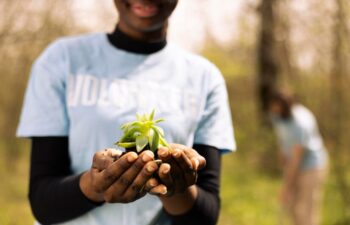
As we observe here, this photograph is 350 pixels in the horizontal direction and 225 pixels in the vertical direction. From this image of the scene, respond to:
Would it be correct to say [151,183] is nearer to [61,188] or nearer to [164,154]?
[164,154]

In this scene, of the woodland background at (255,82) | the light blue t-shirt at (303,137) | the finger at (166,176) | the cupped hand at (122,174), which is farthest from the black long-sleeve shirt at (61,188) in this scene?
the light blue t-shirt at (303,137)

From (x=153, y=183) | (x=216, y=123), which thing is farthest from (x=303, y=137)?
(x=153, y=183)

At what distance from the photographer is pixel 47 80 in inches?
73.0

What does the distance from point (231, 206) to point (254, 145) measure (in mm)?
2612

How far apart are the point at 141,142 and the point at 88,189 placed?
24 cm

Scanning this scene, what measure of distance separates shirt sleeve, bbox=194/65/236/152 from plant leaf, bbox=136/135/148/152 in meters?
0.43

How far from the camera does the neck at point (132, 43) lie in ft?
6.50

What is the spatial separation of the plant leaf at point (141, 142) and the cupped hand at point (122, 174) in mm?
49

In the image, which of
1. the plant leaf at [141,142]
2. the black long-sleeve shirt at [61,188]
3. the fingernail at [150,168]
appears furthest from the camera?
the black long-sleeve shirt at [61,188]

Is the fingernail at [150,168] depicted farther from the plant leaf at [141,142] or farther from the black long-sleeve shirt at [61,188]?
the black long-sleeve shirt at [61,188]

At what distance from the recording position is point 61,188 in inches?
69.6

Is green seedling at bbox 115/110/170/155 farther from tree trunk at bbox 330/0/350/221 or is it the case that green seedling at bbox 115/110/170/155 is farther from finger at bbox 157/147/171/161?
tree trunk at bbox 330/0/350/221

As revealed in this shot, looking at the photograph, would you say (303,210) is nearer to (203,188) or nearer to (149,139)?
(203,188)

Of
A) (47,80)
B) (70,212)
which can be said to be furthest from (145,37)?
(70,212)
